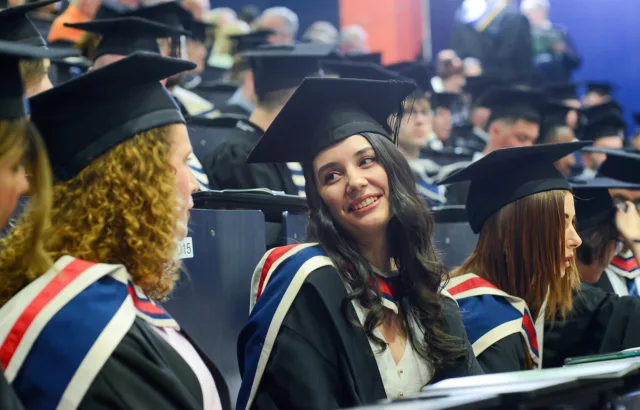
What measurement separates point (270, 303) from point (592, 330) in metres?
1.86

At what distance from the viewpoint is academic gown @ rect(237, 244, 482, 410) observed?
2.39 m

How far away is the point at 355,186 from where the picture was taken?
264cm

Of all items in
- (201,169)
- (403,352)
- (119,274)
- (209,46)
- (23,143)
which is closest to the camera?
(23,143)

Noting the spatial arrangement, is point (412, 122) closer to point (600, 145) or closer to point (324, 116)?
point (600, 145)

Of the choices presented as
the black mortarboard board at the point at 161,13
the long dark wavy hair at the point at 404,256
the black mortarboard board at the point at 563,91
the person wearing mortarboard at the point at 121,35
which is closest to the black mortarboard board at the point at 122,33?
the person wearing mortarboard at the point at 121,35

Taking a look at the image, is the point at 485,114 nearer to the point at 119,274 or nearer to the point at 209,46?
the point at 209,46

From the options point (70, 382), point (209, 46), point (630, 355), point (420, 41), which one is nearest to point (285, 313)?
point (70, 382)

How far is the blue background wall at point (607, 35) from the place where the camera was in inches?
536

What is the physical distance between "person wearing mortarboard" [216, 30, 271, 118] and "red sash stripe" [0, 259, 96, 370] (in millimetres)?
3682

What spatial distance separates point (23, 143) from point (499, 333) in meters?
1.98

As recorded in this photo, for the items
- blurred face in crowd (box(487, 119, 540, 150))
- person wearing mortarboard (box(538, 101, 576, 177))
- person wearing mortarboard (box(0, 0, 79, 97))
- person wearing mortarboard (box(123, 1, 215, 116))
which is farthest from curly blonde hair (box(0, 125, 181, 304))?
person wearing mortarboard (box(538, 101, 576, 177))

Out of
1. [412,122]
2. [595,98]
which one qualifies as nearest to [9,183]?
[412,122]

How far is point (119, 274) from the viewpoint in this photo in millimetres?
1953

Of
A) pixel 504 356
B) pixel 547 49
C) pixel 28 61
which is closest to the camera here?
pixel 504 356
